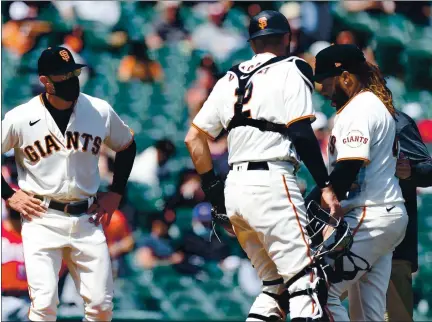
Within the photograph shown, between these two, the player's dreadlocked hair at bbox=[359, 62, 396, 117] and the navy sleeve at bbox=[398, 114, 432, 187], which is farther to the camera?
the navy sleeve at bbox=[398, 114, 432, 187]

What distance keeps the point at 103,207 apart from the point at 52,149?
1.78 feet

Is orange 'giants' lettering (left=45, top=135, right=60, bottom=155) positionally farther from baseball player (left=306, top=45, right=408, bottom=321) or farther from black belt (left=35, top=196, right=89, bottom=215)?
baseball player (left=306, top=45, right=408, bottom=321)

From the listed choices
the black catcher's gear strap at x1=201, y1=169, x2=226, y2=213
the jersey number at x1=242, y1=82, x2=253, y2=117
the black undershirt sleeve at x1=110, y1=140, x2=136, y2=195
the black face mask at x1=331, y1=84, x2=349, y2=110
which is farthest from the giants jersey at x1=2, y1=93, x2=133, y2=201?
the black face mask at x1=331, y1=84, x2=349, y2=110

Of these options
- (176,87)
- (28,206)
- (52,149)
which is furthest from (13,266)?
(52,149)

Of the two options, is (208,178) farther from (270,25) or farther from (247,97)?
(270,25)

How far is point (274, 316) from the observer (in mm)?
6699

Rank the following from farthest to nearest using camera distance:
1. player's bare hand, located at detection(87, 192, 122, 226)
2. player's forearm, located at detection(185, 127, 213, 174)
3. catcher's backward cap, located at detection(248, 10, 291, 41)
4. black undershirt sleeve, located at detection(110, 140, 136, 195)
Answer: black undershirt sleeve, located at detection(110, 140, 136, 195)
player's bare hand, located at detection(87, 192, 122, 226)
player's forearm, located at detection(185, 127, 213, 174)
catcher's backward cap, located at detection(248, 10, 291, 41)

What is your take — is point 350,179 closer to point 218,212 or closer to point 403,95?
point 218,212

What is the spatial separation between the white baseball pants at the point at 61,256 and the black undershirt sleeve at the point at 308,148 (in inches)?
61.5

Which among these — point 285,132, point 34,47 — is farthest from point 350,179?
point 34,47

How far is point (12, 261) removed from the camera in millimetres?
9805

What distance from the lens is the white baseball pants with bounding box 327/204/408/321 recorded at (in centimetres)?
666

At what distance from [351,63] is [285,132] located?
2.05 feet

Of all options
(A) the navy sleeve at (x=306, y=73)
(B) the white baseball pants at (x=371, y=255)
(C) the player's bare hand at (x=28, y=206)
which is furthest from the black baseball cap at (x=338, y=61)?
(C) the player's bare hand at (x=28, y=206)
